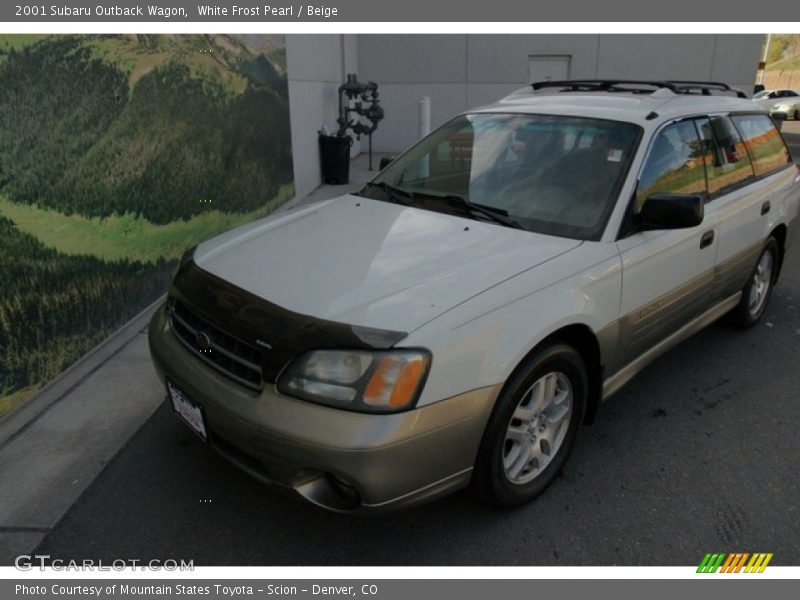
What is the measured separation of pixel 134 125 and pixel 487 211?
3007 mm

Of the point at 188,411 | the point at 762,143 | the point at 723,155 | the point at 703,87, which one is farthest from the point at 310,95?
the point at 188,411

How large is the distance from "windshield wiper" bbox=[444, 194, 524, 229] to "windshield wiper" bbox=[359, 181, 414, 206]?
24 cm

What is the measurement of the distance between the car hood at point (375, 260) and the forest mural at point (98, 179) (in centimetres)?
128

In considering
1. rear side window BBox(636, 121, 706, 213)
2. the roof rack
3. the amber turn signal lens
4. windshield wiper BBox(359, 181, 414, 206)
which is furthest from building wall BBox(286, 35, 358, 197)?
the amber turn signal lens

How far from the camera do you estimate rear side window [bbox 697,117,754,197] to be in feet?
11.9

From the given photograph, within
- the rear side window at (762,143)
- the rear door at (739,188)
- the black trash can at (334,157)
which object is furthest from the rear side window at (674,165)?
the black trash can at (334,157)

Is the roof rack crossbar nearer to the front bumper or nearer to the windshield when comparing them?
the windshield

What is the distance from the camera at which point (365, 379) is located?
6.91 ft

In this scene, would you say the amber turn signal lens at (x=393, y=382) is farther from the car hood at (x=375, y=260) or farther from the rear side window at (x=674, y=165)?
the rear side window at (x=674, y=165)

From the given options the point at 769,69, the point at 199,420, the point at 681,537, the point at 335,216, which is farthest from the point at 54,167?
the point at 769,69

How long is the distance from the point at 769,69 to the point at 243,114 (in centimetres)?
5823

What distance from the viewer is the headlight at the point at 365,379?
6.87 feet

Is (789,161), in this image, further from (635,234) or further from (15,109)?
(15,109)

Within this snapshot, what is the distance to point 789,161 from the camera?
4.79 meters
